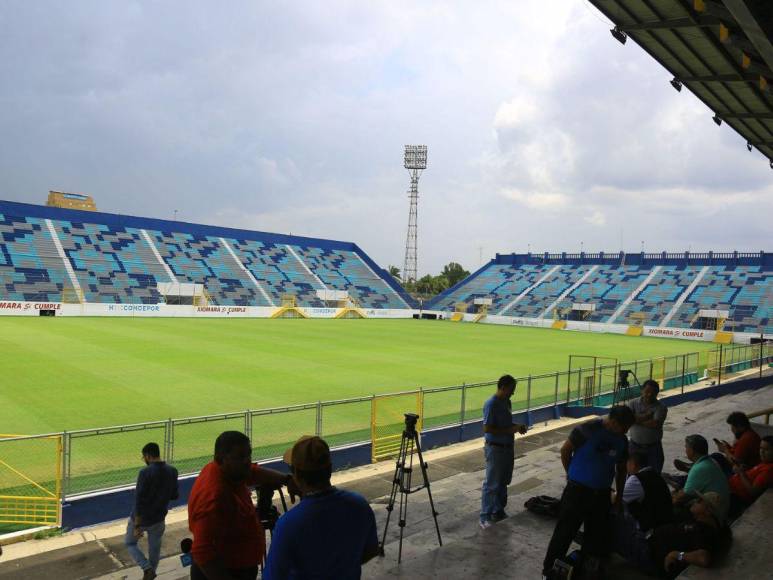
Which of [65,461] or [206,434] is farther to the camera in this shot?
[206,434]

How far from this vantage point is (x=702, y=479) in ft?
16.8

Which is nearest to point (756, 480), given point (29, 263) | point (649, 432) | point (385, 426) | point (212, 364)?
point (649, 432)

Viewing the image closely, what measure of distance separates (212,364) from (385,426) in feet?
38.8

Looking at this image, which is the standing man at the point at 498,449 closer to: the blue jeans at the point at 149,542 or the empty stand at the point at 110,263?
the blue jeans at the point at 149,542

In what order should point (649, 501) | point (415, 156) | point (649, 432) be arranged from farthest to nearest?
point (415, 156)
point (649, 432)
point (649, 501)

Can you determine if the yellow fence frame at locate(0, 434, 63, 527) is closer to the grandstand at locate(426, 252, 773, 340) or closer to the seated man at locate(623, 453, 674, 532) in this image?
the seated man at locate(623, 453, 674, 532)

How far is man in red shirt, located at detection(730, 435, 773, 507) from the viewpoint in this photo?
5691 millimetres

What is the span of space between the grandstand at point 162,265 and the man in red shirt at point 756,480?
42579mm

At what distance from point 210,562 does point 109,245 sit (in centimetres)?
5398

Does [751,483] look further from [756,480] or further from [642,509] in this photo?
[642,509]

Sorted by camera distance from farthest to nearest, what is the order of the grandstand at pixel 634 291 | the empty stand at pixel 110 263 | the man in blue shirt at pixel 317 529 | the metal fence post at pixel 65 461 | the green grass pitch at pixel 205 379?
the grandstand at pixel 634 291, the empty stand at pixel 110 263, the green grass pitch at pixel 205 379, the metal fence post at pixel 65 461, the man in blue shirt at pixel 317 529

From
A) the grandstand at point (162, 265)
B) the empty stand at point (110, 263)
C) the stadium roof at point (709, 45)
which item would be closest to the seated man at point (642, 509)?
the stadium roof at point (709, 45)

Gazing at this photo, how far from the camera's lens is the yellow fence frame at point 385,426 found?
10652mm

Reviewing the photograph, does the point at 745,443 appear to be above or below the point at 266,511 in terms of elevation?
below
